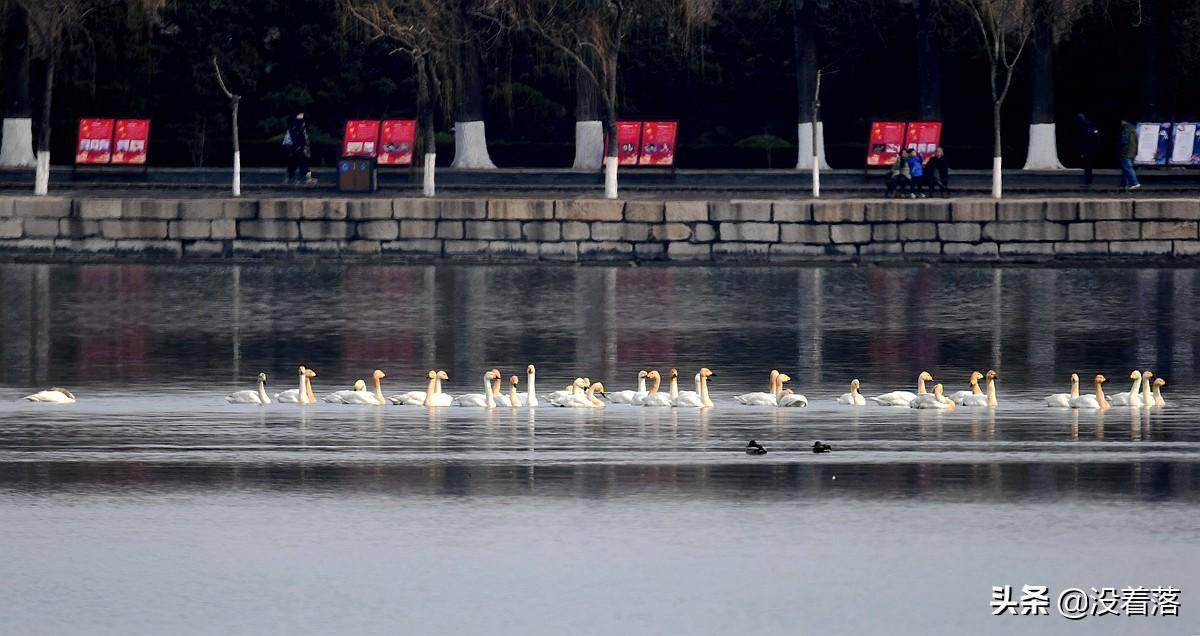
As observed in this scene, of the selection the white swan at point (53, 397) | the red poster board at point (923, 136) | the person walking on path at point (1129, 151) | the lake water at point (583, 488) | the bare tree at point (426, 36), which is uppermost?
the bare tree at point (426, 36)

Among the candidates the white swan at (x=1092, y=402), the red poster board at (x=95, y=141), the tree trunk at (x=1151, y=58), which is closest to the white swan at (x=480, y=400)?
the white swan at (x=1092, y=402)

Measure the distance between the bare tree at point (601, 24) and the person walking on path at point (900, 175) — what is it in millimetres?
4806

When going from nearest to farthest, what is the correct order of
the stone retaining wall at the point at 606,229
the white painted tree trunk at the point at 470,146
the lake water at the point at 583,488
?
the lake water at the point at 583,488
the stone retaining wall at the point at 606,229
the white painted tree trunk at the point at 470,146

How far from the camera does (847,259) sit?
92.2 ft

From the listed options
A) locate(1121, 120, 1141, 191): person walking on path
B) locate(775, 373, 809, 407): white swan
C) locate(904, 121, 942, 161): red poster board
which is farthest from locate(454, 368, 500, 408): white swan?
locate(904, 121, 942, 161): red poster board

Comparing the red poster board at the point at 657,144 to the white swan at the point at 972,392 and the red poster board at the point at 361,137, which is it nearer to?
the red poster board at the point at 361,137

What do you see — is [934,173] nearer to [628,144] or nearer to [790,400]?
[628,144]

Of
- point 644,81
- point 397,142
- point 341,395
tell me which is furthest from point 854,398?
point 644,81

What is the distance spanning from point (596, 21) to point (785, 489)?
22895 mm

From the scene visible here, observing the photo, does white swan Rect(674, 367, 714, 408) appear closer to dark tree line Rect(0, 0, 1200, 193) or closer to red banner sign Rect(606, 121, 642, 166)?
red banner sign Rect(606, 121, 642, 166)

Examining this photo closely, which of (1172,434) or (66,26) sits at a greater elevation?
(66,26)

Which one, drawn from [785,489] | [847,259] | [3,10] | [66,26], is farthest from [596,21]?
[785,489]

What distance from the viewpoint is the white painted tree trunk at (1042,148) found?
40094 millimetres

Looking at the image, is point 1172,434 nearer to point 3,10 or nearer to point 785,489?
point 785,489
